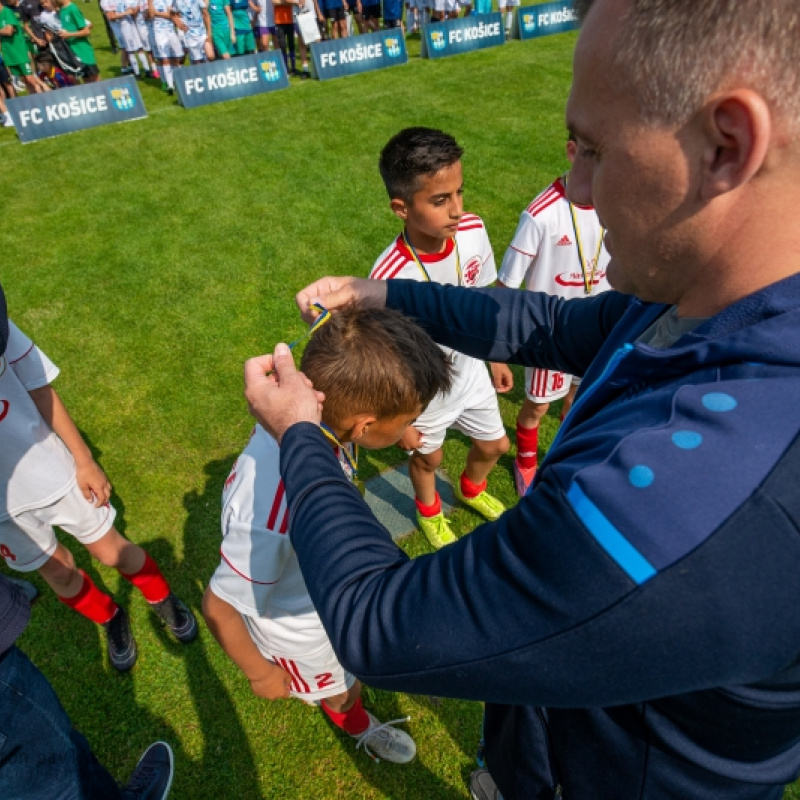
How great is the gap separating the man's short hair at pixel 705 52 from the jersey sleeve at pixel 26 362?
8.61 ft

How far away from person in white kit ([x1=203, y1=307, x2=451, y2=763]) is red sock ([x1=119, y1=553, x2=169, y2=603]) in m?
1.20

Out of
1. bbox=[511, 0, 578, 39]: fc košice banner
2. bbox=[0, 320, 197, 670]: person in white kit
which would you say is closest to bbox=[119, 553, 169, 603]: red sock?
bbox=[0, 320, 197, 670]: person in white kit

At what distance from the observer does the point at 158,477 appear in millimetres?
4199

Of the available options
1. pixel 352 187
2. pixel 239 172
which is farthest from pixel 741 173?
pixel 239 172

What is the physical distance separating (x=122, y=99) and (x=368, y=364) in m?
11.5

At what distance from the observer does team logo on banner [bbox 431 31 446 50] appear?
43.1 feet

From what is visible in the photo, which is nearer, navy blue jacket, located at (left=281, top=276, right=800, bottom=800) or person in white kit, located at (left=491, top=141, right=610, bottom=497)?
navy blue jacket, located at (left=281, top=276, right=800, bottom=800)

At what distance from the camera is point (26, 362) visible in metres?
2.60

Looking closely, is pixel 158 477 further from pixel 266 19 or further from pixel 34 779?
pixel 266 19

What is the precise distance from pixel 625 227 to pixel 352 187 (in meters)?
7.48

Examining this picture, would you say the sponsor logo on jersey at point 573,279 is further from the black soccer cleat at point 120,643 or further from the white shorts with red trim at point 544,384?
the black soccer cleat at point 120,643

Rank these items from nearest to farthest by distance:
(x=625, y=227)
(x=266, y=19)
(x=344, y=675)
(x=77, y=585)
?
(x=625, y=227)
(x=344, y=675)
(x=77, y=585)
(x=266, y=19)

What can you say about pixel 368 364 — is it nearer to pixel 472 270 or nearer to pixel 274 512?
pixel 274 512

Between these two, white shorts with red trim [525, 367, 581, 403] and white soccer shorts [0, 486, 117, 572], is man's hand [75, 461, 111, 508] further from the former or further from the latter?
white shorts with red trim [525, 367, 581, 403]
